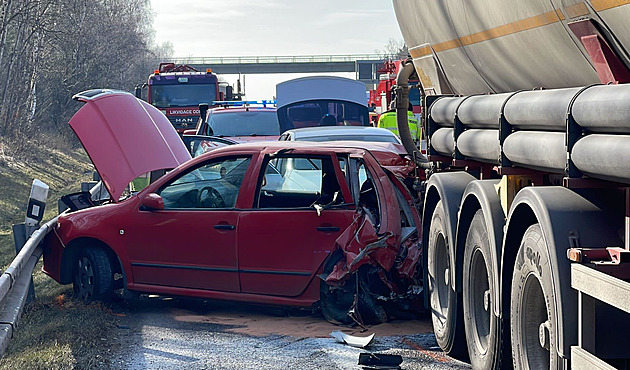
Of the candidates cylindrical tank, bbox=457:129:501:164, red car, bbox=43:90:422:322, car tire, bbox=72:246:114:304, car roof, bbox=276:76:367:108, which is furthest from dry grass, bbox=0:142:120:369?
car roof, bbox=276:76:367:108

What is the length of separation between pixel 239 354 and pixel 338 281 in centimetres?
127

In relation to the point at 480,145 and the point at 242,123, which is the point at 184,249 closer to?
the point at 480,145

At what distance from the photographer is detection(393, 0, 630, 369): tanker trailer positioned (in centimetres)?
445

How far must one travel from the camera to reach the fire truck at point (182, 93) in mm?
31719

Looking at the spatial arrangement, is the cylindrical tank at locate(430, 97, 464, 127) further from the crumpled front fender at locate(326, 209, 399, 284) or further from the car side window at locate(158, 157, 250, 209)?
the car side window at locate(158, 157, 250, 209)

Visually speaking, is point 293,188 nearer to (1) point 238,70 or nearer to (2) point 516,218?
(2) point 516,218

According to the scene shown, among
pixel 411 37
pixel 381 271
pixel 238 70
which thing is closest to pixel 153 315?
pixel 381 271

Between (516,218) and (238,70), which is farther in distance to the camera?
(238,70)

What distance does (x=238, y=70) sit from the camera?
131 metres

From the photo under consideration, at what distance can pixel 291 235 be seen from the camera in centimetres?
874

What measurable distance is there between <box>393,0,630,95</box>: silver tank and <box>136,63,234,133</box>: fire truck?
23.3 m

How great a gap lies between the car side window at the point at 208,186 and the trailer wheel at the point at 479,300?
2.82 m

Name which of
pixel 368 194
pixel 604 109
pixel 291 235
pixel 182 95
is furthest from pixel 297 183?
pixel 182 95

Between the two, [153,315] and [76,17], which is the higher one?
[76,17]
